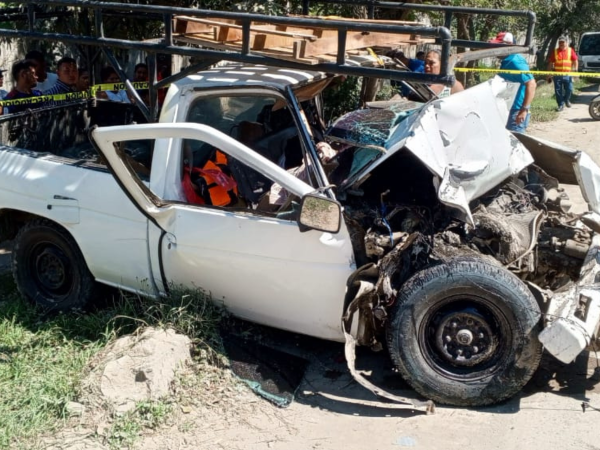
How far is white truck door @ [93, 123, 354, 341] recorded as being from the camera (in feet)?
13.5

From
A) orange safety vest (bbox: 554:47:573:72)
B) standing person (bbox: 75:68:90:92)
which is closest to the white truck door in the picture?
standing person (bbox: 75:68:90:92)

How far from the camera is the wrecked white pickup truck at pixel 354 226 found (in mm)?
4055

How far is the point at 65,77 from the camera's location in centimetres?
732

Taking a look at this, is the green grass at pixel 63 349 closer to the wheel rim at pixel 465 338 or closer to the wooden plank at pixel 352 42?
the wheel rim at pixel 465 338

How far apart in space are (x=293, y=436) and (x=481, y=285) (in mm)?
1303

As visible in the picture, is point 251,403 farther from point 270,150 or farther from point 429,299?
point 270,150

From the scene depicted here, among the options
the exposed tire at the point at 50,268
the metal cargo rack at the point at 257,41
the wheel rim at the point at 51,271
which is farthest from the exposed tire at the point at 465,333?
the wheel rim at the point at 51,271

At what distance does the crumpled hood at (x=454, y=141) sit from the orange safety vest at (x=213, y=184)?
0.71m

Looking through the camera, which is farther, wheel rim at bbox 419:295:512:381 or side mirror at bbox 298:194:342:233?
wheel rim at bbox 419:295:512:381

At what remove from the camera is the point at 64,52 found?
419 inches

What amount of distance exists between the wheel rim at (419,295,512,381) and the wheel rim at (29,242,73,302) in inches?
103

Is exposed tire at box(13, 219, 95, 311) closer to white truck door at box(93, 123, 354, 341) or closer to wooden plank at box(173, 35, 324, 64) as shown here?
white truck door at box(93, 123, 354, 341)

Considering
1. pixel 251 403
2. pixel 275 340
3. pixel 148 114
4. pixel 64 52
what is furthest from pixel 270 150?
pixel 64 52

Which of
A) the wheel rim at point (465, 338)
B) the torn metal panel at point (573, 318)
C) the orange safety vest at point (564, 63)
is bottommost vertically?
the wheel rim at point (465, 338)
